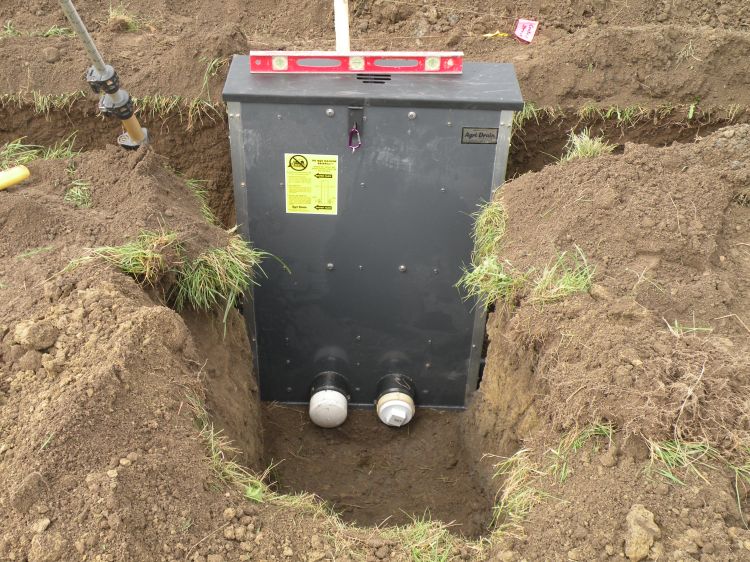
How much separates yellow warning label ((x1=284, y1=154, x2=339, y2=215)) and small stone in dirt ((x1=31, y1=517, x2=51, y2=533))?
73.2 inches

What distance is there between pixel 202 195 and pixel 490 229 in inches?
65.1

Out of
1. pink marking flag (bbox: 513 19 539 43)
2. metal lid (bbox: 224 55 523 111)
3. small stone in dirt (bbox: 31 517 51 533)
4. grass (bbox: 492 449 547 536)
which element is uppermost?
metal lid (bbox: 224 55 523 111)

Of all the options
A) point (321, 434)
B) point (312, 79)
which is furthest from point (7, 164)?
point (321, 434)

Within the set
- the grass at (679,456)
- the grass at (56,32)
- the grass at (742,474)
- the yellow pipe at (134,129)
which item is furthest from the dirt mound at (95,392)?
the grass at (56,32)

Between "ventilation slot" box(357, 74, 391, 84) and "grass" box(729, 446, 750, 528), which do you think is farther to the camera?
"ventilation slot" box(357, 74, 391, 84)

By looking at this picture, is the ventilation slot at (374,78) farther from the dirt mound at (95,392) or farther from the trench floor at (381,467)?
the trench floor at (381,467)

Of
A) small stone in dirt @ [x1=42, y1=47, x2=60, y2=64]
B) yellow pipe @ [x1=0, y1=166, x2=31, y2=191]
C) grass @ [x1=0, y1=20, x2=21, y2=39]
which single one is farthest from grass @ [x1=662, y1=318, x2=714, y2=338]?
grass @ [x1=0, y1=20, x2=21, y2=39]

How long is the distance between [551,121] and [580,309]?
1814mm

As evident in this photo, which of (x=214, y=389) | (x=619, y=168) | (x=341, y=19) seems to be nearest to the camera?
(x=214, y=389)

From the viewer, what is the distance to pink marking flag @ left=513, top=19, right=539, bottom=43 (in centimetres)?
448

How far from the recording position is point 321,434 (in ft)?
12.5

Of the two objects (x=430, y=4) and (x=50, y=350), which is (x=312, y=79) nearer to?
(x=50, y=350)

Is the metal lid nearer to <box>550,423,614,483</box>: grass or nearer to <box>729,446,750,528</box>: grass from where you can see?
<box>550,423,614,483</box>: grass

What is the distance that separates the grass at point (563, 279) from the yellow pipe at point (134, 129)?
183 cm
